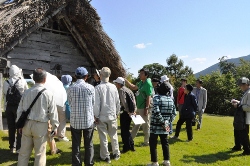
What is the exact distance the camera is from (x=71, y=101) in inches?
178

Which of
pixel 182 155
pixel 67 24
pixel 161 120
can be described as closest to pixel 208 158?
pixel 182 155

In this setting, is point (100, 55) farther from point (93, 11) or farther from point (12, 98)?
point (12, 98)

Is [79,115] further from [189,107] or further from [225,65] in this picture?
[225,65]

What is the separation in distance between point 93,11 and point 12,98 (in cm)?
481

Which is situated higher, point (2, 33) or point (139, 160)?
point (2, 33)

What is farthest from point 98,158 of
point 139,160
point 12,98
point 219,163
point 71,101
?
point 219,163

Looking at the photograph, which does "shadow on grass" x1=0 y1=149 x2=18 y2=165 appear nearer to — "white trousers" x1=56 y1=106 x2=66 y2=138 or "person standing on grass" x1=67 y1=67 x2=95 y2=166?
"white trousers" x1=56 y1=106 x2=66 y2=138

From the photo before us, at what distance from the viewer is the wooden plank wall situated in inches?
315

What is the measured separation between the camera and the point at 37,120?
387cm

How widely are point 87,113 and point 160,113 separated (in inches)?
60.2

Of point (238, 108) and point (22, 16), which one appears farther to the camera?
point (22, 16)

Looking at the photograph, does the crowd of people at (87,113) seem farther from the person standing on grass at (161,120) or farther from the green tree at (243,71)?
the green tree at (243,71)

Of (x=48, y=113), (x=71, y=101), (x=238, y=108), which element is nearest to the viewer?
(x=48, y=113)

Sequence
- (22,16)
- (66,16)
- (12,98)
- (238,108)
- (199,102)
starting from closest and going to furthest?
(12,98) < (238,108) < (22,16) < (66,16) < (199,102)
